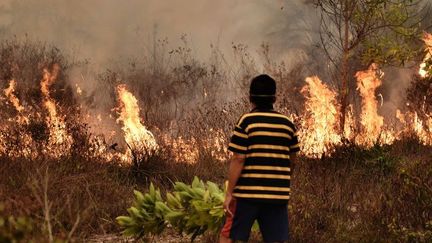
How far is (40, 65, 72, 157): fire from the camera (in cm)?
1082

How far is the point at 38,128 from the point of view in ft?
44.7

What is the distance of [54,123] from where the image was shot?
1414 centimetres

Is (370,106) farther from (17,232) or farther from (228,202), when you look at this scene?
(17,232)

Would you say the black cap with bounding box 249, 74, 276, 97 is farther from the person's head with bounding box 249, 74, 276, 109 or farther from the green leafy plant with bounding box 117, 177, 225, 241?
the green leafy plant with bounding box 117, 177, 225, 241

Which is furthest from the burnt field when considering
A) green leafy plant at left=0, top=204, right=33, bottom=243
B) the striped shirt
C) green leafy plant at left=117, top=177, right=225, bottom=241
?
the striped shirt

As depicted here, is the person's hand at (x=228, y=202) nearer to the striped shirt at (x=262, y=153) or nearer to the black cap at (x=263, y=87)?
the striped shirt at (x=262, y=153)

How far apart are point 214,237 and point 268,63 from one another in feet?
43.2

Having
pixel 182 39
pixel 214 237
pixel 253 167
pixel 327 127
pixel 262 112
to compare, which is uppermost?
pixel 182 39

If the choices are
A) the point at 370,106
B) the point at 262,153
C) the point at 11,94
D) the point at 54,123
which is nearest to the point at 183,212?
the point at 262,153

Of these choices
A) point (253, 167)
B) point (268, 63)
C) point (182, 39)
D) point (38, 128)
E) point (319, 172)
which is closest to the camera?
point (253, 167)

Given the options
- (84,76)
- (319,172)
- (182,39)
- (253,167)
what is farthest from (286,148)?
(84,76)

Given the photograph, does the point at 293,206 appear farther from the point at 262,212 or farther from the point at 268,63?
the point at 268,63

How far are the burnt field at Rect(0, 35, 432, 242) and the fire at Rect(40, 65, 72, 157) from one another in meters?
0.06

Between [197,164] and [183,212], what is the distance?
5766 mm
